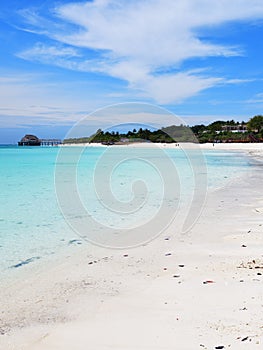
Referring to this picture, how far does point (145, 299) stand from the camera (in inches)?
154

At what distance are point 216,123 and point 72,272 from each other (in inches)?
5195

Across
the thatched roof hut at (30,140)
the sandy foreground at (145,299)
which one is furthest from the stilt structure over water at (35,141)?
the sandy foreground at (145,299)

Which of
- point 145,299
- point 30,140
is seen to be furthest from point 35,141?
point 145,299

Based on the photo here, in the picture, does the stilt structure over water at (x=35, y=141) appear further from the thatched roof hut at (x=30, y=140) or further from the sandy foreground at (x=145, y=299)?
the sandy foreground at (x=145, y=299)

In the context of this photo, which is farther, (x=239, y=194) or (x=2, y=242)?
(x=239, y=194)

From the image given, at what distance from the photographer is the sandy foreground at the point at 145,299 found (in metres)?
3.06

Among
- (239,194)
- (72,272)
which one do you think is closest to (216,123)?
(239,194)

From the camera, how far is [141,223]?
8438 millimetres

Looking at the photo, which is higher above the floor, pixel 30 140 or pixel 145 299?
pixel 30 140

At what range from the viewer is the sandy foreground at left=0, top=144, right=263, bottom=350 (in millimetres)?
3059

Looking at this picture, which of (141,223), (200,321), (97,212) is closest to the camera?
(200,321)

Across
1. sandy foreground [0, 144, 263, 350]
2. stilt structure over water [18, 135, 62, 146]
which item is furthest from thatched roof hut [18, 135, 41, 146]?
sandy foreground [0, 144, 263, 350]

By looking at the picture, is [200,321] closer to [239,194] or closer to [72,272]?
[72,272]

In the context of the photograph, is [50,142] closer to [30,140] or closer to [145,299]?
[30,140]
